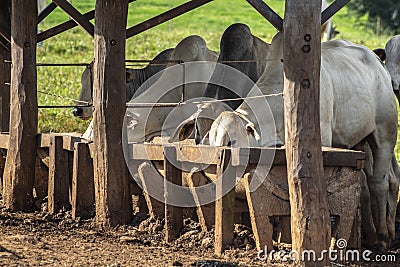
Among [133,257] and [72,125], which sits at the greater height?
[72,125]

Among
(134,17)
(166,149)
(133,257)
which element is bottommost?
(133,257)

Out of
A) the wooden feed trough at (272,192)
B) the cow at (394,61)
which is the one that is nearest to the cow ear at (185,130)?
the wooden feed trough at (272,192)

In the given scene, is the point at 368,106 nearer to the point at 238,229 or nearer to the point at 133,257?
the point at 238,229

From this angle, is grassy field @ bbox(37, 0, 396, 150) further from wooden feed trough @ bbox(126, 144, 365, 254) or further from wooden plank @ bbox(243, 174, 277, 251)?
wooden plank @ bbox(243, 174, 277, 251)

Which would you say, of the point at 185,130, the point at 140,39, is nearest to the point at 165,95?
the point at 185,130

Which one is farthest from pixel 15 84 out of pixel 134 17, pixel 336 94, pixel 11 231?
pixel 134 17

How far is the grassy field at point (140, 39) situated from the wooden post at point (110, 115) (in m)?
8.13

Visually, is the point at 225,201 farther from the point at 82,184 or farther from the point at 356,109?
the point at 356,109

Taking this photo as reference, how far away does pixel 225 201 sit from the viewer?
7.40m

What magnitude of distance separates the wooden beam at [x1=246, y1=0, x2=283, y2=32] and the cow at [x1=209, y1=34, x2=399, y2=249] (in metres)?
1.54

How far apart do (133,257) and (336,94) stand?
339cm

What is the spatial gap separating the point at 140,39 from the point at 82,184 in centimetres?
2318

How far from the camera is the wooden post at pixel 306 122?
6.54m

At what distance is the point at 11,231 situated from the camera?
8.28 meters
